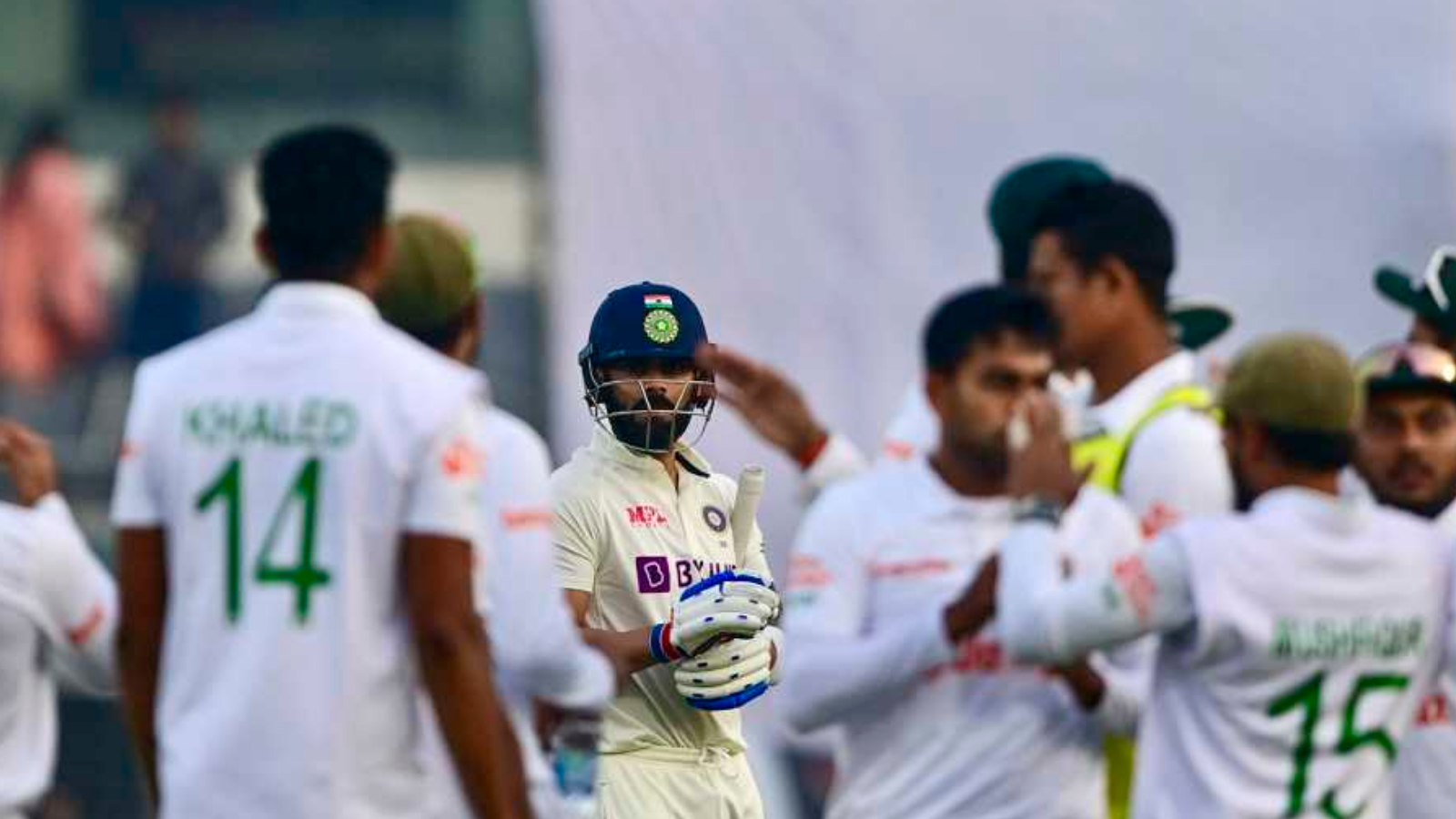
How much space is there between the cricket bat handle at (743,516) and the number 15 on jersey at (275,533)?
4.91 ft

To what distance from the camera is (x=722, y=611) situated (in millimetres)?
6121

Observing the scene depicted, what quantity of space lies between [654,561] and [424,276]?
36.1 inches

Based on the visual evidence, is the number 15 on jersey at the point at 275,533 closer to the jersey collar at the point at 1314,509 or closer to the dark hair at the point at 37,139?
the jersey collar at the point at 1314,509

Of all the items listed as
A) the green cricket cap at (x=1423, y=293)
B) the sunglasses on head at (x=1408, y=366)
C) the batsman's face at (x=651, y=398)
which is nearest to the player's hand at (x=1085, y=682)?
the batsman's face at (x=651, y=398)

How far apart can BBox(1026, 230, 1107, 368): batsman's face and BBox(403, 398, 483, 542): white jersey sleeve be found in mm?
2253

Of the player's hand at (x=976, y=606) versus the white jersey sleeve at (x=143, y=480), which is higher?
the white jersey sleeve at (x=143, y=480)

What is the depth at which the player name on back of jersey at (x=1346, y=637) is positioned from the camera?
20.1ft

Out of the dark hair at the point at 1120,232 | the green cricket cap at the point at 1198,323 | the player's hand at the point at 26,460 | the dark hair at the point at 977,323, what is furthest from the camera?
the green cricket cap at the point at 1198,323

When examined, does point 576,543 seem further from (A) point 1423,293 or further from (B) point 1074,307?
(A) point 1423,293

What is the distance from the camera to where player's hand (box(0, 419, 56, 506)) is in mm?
6875

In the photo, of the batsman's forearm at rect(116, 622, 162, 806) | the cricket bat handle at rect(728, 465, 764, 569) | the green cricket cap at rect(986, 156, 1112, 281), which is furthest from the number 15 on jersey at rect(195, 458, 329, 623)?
the green cricket cap at rect(986, 156, 1112, 281)

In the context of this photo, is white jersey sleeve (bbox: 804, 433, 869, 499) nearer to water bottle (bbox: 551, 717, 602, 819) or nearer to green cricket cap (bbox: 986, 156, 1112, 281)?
green cricket cap (bbox: 986, 156, 1112, 281)

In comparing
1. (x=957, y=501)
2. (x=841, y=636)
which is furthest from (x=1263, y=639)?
(x=841, y=636)

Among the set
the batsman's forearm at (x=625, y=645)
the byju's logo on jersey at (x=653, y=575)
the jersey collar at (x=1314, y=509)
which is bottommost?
the batsman's forearm at (x=625, y=645)
